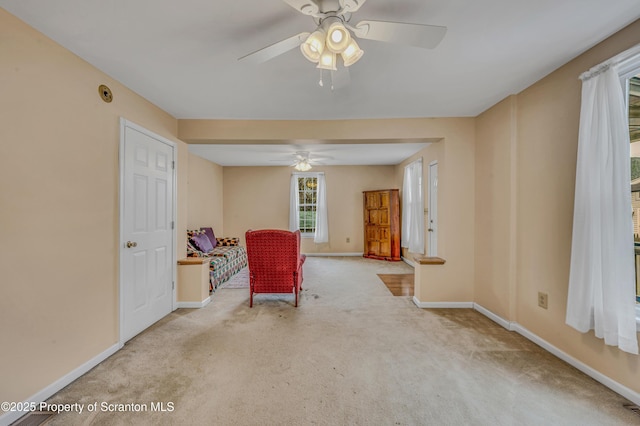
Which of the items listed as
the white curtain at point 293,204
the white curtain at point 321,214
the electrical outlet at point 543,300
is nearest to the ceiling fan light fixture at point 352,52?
the electrical outlet at point 543,300

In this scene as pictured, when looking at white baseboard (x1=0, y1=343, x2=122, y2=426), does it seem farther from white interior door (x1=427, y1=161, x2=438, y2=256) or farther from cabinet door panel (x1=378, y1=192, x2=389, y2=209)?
cabinet door panel (x1=378, y1=192, x2=389, y2=209)

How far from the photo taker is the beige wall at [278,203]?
6.53 m

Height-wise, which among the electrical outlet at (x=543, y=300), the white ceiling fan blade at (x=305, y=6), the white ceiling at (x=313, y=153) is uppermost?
the white ceiling at (x=313, y=153)

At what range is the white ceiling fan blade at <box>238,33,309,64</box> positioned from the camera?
1285mm

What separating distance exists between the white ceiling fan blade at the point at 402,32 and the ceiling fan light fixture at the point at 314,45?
7.2 inches

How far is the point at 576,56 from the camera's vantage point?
186 cm

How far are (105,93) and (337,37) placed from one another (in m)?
2.09

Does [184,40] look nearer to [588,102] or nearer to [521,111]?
[588,102]

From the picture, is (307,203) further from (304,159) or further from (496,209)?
(496,209)

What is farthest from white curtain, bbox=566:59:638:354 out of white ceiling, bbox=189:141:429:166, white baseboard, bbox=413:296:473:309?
white ceiling, bbox=189:141:429:166

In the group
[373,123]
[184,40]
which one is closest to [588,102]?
[373,123]

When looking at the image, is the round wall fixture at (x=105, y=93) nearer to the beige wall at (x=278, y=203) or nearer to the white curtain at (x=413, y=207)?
the beige wall at (x=278, y=203)

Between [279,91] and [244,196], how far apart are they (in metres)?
4.54

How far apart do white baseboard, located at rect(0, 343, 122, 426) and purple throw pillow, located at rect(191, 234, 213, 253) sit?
7.60ft
